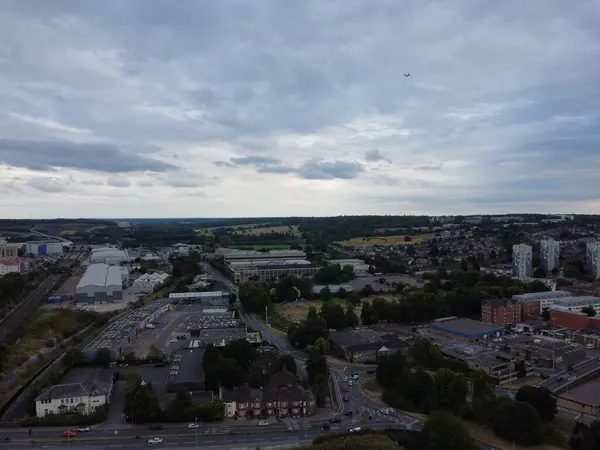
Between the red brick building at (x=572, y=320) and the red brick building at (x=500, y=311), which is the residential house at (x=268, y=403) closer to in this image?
the red brick building at (x=500, y=311)

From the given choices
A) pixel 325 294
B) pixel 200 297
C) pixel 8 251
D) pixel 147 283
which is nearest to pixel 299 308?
pixel 325 294

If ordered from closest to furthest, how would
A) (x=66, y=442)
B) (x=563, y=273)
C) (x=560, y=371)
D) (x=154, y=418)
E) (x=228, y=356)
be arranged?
(x=66, y=442) < (x=154, y=418) < (x=228, y=356) < (x=560, y=371) < (x=563, y=273)

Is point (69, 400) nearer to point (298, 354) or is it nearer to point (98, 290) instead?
point (298, 354)

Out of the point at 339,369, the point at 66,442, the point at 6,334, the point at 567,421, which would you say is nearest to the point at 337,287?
the point at 339,369

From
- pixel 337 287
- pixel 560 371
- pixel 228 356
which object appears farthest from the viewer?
pixel 337 287

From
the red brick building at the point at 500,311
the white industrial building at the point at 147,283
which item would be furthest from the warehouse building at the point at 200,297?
the red brick building at the point at 500,311

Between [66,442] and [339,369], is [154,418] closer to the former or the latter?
[66,442]

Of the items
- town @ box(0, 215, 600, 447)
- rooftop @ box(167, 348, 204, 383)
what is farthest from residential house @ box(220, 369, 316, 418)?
rooftop @ box(167, 348, 204, 383)
